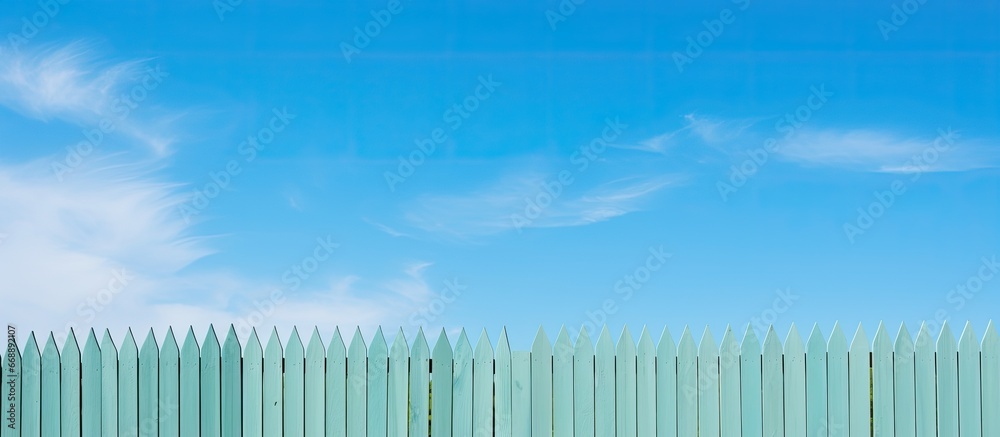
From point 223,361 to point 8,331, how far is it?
1442mm

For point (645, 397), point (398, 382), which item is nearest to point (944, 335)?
point (645, 397)

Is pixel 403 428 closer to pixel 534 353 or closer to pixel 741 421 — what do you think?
pixel 534 353

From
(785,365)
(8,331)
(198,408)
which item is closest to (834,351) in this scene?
(785,365)

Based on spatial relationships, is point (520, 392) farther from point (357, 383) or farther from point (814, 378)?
point (814, 378)

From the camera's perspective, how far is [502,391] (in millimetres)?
6027

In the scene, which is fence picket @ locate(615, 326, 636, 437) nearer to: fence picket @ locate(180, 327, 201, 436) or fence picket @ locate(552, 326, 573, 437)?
fence picket @ locate(552, 326, 573, 437)

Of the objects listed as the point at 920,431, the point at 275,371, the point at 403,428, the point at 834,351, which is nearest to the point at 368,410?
the point at 403,428

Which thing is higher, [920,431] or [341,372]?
[341,372]

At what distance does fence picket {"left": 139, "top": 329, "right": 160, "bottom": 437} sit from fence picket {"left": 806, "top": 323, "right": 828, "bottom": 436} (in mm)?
4255

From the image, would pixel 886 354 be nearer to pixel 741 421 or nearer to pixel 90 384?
pixel 741 421

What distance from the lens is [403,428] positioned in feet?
19.7

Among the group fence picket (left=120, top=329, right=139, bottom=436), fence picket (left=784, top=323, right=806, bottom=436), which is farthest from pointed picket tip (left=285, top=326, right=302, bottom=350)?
fence picket (left=784, top=323, right=806, bottom=436)

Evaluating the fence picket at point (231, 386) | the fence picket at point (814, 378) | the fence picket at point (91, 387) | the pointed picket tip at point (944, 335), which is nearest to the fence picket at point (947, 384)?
the pointed picket tip at point (944, 335)

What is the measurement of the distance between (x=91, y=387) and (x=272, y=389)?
1.16 m
